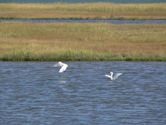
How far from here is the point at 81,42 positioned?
4262 cm

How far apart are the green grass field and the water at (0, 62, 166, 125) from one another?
55 cm

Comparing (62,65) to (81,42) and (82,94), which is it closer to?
(82,94)

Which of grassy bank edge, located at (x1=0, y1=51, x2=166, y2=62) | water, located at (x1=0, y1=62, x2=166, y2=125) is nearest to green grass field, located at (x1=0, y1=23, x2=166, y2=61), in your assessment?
grassy bank edge, located at (x1=0, y1=51, x2=166, y2=62)

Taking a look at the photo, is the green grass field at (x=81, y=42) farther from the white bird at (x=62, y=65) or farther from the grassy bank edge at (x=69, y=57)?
the white bird at (x=62, y=65)

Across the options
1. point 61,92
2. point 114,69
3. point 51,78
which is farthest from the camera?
point 114,69

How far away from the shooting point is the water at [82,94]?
71.7ft

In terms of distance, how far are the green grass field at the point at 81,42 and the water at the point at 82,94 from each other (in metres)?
0.55

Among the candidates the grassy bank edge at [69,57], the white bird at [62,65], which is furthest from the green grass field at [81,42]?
the white bird at [62,65]

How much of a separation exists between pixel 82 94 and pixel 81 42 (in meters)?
16.1

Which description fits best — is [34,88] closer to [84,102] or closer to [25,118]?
[84,102]

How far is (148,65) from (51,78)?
16.8ft

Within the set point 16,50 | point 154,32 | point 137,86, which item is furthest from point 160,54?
point 154,32

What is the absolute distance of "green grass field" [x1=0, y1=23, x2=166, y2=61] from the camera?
35.9 m

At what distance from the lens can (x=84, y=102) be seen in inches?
975
